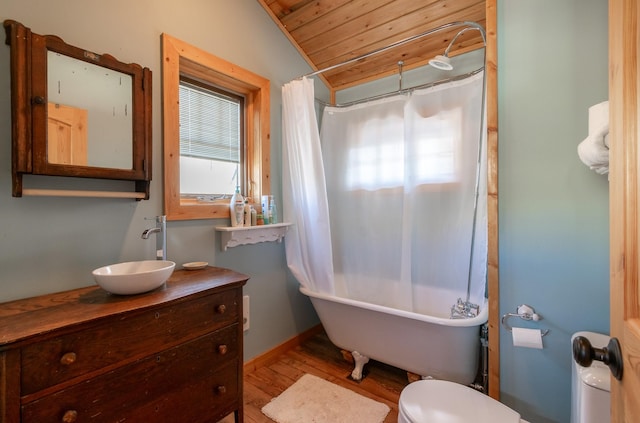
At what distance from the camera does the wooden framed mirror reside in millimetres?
1174

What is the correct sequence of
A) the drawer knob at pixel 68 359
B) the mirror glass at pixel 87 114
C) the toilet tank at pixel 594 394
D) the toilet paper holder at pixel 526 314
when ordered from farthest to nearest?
the toilet paper holder at pixel 526 314, the mirror glass at pixel 87 114, the drawer knob at pixel 68 359, the toilet tank at pixel 594 394

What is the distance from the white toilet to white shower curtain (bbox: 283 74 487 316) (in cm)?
70

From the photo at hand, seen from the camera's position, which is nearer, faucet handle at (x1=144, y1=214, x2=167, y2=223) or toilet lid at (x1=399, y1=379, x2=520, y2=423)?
toilet lid at (x1=399, y1=379, x2=520, y2=423)

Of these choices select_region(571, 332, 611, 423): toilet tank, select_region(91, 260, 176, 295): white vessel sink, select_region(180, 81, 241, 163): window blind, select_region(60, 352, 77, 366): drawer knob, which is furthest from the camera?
select_region(180, 81, 241, 163): window blind

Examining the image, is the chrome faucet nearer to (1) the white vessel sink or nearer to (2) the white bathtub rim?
(1) the white vessel sink

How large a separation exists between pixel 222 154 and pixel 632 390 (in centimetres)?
225

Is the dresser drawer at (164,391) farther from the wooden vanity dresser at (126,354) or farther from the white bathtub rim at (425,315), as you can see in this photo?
the white bathtub rim at (425,315)

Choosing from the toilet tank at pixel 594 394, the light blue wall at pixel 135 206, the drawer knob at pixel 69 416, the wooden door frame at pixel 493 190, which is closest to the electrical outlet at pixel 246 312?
the light blue wall at pixel 135 206

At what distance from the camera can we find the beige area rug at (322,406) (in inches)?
64.7

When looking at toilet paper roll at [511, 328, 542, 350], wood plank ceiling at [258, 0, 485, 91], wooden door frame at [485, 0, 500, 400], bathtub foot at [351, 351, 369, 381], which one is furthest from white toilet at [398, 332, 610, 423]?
wood plank ceiling at [258, 0, 485, 91]

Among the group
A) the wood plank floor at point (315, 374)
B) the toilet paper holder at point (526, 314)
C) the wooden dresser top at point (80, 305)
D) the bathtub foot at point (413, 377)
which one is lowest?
the wood plank floor at point (315, 374)

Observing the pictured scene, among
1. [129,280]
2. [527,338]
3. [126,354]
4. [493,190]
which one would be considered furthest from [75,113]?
[527,338]

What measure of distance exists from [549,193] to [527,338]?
0.69m

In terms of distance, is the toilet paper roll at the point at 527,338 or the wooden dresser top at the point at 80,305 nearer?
the wooden dresser top at the point at 80,305
